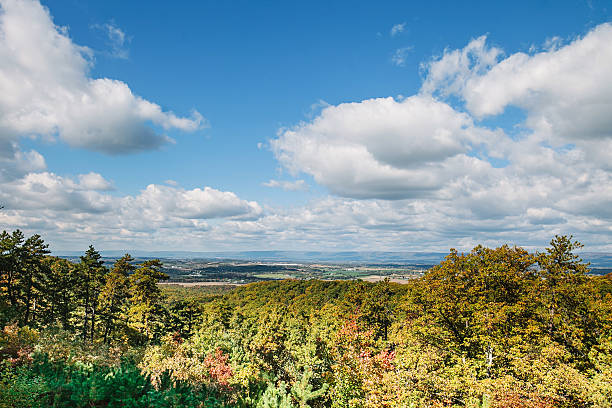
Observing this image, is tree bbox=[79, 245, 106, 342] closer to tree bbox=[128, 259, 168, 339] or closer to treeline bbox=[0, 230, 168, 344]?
treeline bbox=[0, 230, 168, 344]

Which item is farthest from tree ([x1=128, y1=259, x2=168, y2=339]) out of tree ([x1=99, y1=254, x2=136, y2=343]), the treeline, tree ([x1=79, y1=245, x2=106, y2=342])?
tree ([x1=79, y1=245, x2=106, y2=342])

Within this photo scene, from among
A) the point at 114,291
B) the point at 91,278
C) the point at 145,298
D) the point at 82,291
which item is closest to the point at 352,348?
the point at 145,298

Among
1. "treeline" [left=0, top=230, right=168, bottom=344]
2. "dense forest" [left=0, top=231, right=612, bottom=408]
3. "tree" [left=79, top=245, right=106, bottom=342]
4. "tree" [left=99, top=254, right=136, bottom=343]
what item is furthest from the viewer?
"tree" [left=79, top=245, right=106, bottom=342]

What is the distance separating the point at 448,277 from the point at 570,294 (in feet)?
31.8

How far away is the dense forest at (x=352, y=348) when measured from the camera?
13945 mm

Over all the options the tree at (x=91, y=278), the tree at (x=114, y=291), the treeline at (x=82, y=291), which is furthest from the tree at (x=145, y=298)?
the tree at (x=91, y=278)

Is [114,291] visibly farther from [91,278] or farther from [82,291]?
[82,291]

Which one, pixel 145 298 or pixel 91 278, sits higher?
pixel 91 278

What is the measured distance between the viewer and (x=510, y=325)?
27672 mm

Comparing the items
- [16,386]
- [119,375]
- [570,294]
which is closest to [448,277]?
[570,294]

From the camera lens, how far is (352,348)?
77.4 feet

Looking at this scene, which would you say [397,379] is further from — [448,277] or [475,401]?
[448,277]

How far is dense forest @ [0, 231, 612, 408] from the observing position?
1395 cm

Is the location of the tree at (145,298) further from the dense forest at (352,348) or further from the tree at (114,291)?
the tree at (114,291)
